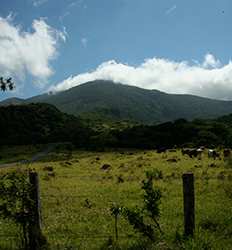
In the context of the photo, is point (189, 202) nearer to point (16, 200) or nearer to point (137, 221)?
point (137, 221)

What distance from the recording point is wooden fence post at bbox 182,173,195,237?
13984 mm

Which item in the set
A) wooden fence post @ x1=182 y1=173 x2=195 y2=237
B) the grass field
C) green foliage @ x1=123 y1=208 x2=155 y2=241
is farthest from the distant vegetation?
wooden fence post @ x1=182 y1=173 x2=195 y2=237

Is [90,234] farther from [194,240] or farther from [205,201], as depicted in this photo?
[205,201]

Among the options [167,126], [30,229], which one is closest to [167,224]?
[30,229]

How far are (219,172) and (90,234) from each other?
21476mm

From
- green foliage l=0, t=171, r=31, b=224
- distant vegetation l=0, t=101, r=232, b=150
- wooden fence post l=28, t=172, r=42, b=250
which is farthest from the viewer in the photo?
distant vegetation l=0, t=101, r=232, b=150

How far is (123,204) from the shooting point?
24.6 meters

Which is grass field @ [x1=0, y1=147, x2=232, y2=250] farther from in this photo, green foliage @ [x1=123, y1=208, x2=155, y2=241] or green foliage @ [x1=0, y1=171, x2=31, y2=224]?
green foliage @ [x1=0, y1=171, x2=31, y2=224]

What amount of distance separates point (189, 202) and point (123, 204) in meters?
10.8

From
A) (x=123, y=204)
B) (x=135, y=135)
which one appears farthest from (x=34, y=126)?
(x=123, y=204)

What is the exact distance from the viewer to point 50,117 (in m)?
178

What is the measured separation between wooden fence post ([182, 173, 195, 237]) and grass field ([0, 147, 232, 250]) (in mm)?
355

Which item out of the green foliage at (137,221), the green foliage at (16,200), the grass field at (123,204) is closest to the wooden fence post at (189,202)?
the grass field at (123,204)

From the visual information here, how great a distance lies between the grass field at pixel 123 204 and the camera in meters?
15.5
